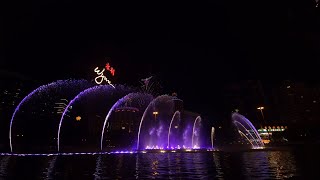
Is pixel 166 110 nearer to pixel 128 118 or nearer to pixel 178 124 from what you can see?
pixel 178 124

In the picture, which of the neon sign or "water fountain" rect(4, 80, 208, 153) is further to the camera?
the neon sign

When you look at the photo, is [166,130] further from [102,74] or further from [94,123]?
[94,123]

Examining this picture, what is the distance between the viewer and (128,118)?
86.4m

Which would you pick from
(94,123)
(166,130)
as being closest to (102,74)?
(94,123)

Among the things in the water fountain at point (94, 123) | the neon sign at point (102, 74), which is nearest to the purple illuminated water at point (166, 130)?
the water fountain at point (94, 123)

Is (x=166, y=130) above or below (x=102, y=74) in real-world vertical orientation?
below

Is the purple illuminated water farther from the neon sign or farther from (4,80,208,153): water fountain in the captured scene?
the neon sign

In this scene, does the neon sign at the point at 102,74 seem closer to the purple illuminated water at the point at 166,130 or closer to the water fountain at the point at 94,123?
the water fountain at the point at 94,123

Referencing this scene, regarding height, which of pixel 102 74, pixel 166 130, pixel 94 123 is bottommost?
pixel 166 130

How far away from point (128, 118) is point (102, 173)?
71.7m

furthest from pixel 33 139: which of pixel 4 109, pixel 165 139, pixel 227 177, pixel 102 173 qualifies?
pixel 227 177

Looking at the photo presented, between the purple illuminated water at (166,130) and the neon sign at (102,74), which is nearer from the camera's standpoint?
the purple illuminated water at (166,130)

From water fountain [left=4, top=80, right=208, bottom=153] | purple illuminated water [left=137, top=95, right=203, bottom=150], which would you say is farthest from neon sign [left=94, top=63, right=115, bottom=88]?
purple illuminated water [left=137, top=95, right=203, bottom=150]

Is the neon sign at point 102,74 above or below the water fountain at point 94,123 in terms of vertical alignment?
above
